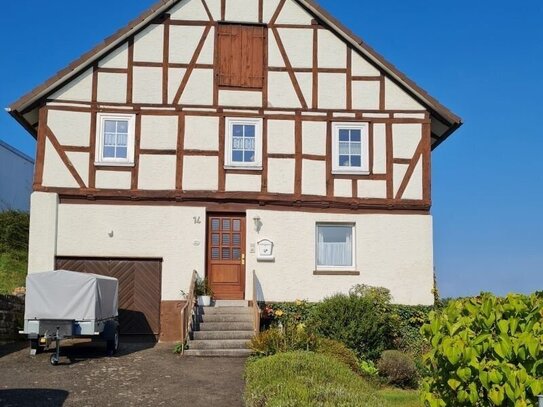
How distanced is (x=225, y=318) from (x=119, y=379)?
4669 mm

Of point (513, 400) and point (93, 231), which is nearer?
point (513, 400)

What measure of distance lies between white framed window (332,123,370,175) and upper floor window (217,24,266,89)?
8.40ft

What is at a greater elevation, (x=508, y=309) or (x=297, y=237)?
(x=297, y=237)

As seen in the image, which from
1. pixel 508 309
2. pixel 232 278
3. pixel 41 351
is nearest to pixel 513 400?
pixel 508 309

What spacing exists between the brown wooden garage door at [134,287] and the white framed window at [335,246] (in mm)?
4337

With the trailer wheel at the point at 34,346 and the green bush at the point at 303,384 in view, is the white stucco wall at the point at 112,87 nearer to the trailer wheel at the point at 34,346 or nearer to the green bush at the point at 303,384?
the trailer wheel at the point at 34,346

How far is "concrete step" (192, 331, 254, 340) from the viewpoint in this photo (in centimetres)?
1658

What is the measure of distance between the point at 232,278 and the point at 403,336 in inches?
185

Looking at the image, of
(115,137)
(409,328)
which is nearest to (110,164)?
(115,137)

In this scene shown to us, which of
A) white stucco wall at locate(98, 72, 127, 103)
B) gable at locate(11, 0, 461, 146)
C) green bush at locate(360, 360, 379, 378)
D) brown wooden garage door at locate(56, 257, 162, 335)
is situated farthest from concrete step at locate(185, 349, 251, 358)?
white stucco wall at locate(98, 72, 127, 103)

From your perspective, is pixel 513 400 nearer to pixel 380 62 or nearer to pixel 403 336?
pixel 403 336

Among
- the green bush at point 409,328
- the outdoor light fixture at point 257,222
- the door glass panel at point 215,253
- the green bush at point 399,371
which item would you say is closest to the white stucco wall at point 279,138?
the outdoor light fixture at point 257,222

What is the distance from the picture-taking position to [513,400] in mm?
5746

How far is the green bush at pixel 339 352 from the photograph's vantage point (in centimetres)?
1457
